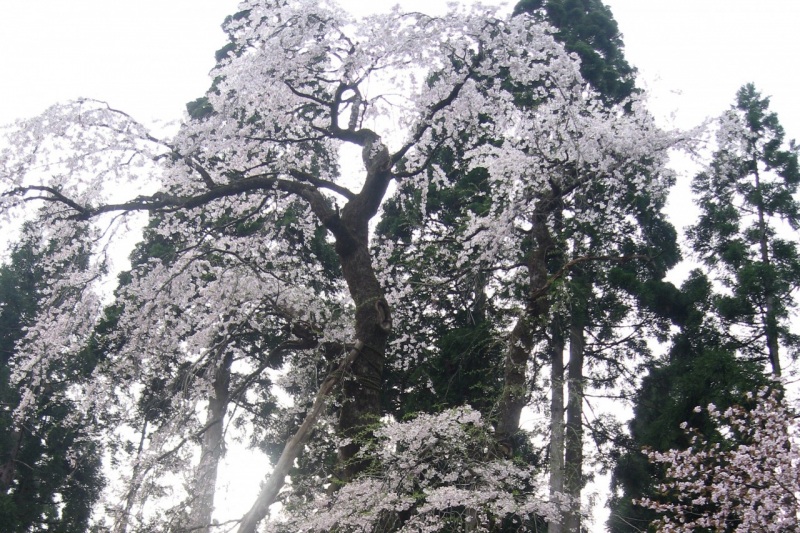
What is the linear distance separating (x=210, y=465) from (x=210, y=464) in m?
0.04

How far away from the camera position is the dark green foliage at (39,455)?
41.2 ft

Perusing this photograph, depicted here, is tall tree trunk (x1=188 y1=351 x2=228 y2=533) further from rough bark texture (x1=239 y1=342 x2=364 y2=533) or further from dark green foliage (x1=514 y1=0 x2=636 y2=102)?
dark green foliage (x1=514 y1=0 x2=636 y2=102)

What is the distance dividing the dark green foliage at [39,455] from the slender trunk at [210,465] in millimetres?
2917

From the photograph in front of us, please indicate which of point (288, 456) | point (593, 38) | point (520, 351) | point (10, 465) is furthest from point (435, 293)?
point (10, 465)

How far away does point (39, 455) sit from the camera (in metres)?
13.4

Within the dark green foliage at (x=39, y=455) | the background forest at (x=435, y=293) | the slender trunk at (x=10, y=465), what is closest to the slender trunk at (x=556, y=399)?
Answer: the background forest at (x=435, y=293)

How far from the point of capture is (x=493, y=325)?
809cm

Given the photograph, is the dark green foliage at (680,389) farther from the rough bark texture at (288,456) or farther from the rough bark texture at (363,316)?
the rough bark texture at (288,456)

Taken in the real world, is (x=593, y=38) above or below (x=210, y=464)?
above

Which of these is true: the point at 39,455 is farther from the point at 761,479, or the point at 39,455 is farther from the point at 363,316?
the point at 761,479

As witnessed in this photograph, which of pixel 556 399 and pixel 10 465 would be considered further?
pixel 10 465

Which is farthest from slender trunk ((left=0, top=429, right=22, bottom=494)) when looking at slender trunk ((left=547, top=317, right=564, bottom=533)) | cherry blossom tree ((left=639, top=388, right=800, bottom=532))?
cherry blossom tree ((left=639, top=388, right=800, bottom=532))

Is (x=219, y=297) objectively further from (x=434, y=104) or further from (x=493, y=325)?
(x=493, y=325)

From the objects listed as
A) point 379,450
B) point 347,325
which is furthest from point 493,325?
point 379,450
